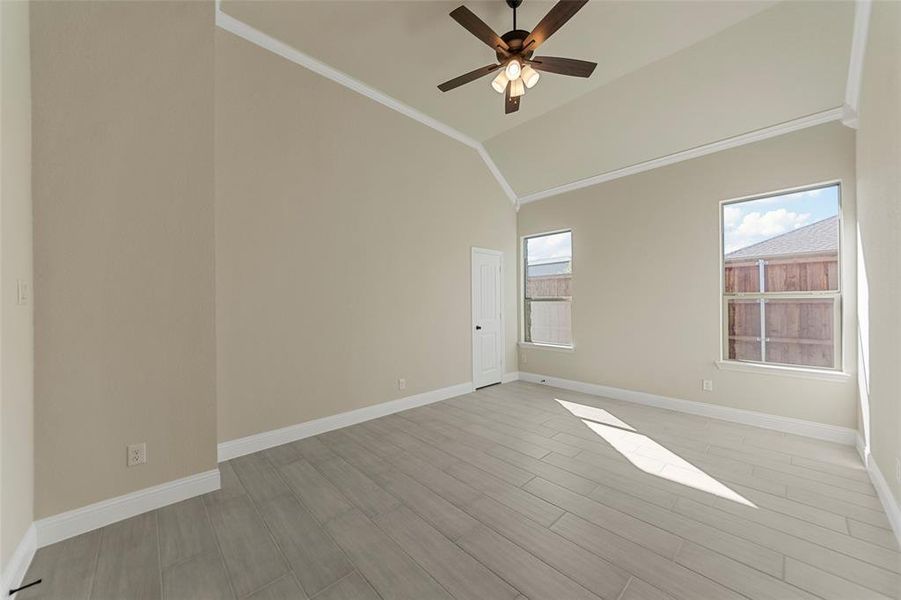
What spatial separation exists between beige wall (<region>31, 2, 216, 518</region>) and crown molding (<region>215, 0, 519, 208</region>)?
0.65 m

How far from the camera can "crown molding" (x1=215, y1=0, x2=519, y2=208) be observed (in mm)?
2832

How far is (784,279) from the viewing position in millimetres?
3439

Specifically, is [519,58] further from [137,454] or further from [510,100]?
[137,454]

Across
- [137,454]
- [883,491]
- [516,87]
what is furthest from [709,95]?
[137,454]

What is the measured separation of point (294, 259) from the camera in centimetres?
318

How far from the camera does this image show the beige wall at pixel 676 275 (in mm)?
3154

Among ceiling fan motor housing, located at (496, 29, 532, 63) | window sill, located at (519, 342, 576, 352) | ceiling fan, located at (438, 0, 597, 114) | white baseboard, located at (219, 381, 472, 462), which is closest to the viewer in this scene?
ceiling fan, located at (438, 0, 597, 114)

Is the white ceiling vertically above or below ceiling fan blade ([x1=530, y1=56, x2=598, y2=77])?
above

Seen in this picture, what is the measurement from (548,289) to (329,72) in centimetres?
407

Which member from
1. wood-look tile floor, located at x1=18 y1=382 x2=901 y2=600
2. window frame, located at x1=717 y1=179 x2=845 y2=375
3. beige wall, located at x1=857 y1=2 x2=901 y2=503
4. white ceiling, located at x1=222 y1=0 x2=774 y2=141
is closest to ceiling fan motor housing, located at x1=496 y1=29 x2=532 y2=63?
white ceiling, located at x1=222 y1=0 x2=774 y2=141

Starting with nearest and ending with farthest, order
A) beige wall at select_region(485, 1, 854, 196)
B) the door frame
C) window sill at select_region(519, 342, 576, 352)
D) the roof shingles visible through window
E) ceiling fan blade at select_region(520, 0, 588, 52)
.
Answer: ceiling fan blade at select_region(520, 0, 588, 52) < beige wall at select_region(485, 1, 854, 196) < the roof shingles visible through window < the door frame < window sill at select_region(519, 342, 576, 352)

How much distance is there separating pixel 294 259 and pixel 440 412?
2.33 m

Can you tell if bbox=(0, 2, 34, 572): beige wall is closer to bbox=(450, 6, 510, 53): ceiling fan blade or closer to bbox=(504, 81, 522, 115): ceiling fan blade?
bbox=(450, 6, 510, 53): ceiling fan blade

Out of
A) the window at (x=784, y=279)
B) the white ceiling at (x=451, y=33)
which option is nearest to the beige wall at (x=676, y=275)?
the window at (x=784, y=279)
